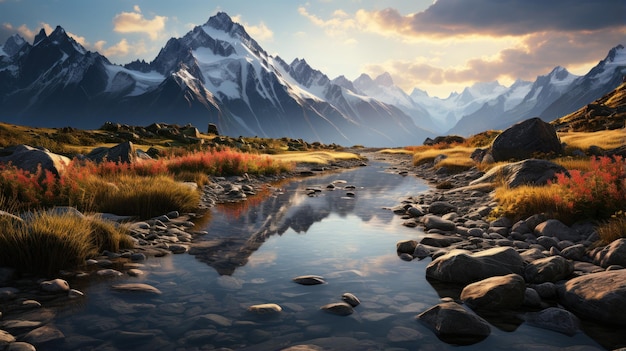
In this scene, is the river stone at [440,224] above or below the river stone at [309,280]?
above

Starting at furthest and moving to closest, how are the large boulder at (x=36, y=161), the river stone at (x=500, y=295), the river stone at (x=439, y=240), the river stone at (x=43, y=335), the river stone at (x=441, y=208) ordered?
the river stone at (x=441, y=208)
the large boulder at (x=36, y=161)
the river stone at (x=439, y=240)
the river stone at (x=500, y=295)
the river stone at (x=43, y=335)

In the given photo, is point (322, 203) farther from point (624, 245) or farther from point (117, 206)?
point (624, 245)

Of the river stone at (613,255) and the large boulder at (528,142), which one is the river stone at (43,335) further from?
the large boulder at (528,142)

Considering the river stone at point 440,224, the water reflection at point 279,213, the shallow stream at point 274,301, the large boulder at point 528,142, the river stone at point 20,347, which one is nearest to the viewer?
the river stone at point 20,347

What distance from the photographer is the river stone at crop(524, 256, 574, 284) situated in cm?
743

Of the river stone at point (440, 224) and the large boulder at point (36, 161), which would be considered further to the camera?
the large boulder at point (36, 161)

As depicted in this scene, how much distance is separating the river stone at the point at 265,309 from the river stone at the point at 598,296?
472cm

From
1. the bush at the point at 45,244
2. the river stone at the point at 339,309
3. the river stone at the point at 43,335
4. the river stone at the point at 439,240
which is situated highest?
the bush at the point at 45,244

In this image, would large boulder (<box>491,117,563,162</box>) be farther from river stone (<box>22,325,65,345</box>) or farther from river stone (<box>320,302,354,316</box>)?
river stone (<box>22,325,65,345</box>)

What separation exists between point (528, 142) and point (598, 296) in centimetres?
2053

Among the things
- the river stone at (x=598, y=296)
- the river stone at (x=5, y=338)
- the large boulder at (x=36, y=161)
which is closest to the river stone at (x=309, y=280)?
the river stone at (x=598, y=296)

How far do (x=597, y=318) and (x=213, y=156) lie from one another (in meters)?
23.1

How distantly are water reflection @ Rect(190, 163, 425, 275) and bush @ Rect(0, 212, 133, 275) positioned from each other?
2.41 metres

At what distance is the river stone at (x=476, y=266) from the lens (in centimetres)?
765
